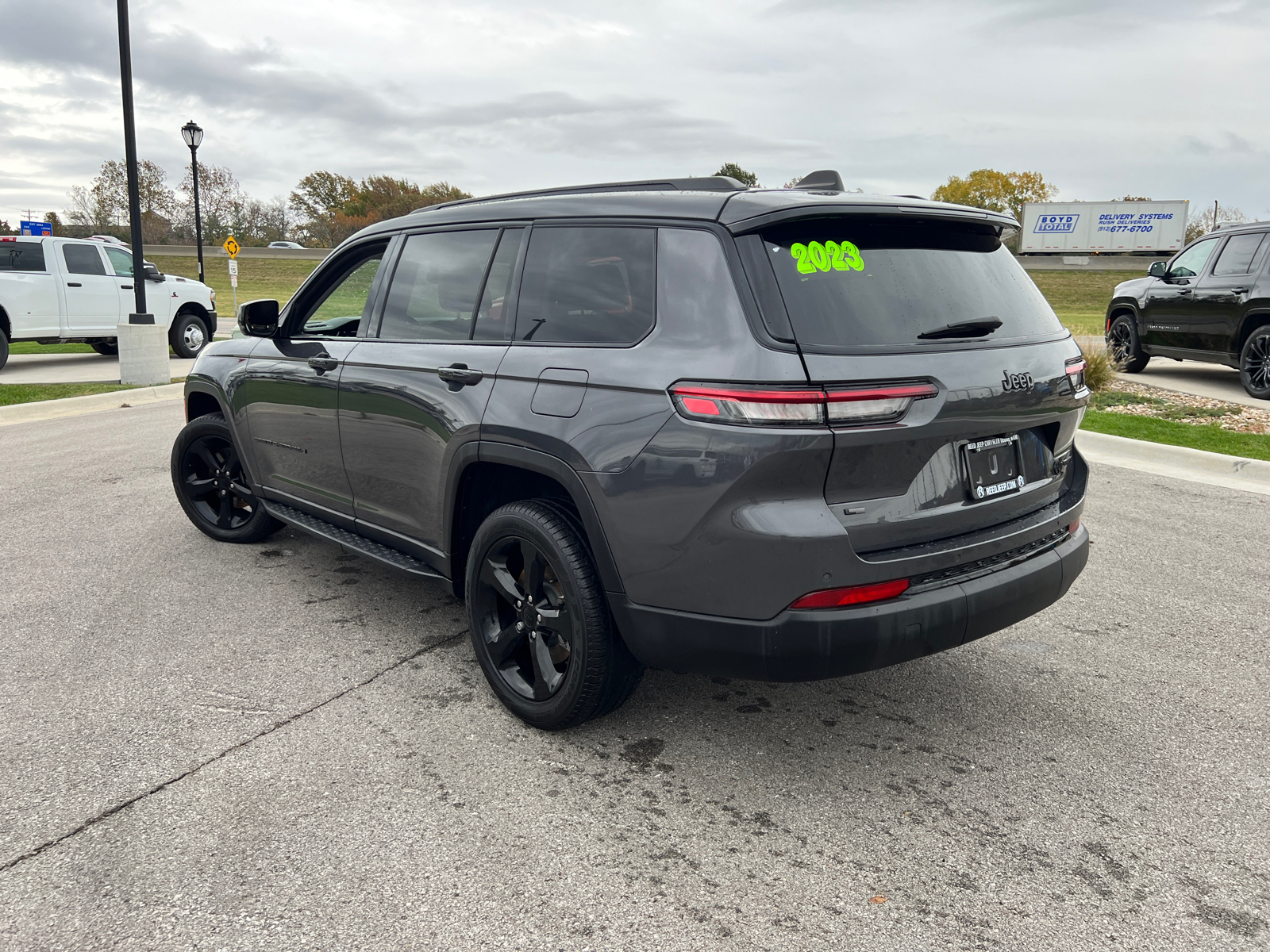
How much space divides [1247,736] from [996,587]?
1270 mm

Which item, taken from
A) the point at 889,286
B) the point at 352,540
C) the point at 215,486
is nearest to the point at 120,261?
the point at 215,486

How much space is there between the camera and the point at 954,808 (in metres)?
2.82

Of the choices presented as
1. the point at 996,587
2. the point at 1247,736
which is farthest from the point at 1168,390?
the point at 996,587

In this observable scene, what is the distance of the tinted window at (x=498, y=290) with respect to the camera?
344 centimetres

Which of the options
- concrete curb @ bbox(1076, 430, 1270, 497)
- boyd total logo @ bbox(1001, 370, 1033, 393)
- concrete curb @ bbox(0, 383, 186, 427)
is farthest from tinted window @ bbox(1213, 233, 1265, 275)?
concrete curb @ bbox(0, 383, 186, 427)

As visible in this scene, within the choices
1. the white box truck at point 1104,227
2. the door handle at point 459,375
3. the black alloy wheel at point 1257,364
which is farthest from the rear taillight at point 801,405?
the white box truck at point 1104,227

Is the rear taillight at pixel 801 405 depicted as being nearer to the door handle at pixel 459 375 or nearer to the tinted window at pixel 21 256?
the door handle at pixel 459 375

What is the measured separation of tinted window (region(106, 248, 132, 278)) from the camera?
1588cm

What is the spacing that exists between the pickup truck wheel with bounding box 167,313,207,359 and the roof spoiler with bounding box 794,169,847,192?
15.9m

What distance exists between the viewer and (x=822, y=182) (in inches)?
127

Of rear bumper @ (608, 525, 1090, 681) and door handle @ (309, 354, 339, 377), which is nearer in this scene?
rear bumper @ (608, 525, 1090, 681)

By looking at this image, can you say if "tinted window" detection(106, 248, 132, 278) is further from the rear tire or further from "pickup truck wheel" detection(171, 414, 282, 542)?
the rear tire

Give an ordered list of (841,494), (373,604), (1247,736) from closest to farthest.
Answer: (841,494) < (1247,736) < (373,604)

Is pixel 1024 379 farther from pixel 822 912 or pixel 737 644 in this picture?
pixel 822 912
